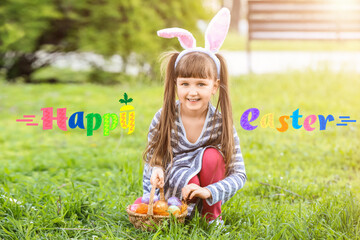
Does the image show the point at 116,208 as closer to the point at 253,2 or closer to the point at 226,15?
the point at 226,15

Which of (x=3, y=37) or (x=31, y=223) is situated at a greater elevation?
(x=3, y=37)

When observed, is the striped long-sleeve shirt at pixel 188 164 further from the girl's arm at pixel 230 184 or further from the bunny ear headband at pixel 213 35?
the bunny ear headband at pixel 213 35

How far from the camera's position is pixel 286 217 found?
109 inches

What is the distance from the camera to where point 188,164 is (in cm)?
289

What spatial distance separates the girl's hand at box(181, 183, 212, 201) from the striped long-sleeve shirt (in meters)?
0.09

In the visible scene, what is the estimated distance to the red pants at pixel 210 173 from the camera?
2.79 meters

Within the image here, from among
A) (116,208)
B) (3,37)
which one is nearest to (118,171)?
(116,208)

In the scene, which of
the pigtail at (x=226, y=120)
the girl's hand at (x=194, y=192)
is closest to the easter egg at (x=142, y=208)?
the girl's hand at (x=194, y=192)

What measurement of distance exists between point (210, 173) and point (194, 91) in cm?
46

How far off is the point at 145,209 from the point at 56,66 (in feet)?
24.7

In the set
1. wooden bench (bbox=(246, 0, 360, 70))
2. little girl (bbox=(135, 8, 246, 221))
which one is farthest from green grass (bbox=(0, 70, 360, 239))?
wooden bench (bbox=(246, 0, 360, 70))

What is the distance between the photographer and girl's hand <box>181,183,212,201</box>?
2.66 meters

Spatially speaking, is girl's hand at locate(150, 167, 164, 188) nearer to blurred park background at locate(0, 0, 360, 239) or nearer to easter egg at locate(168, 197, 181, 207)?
easter egg at locate(168, 197, 181, 207)

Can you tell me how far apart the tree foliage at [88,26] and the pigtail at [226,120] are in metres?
5.76
